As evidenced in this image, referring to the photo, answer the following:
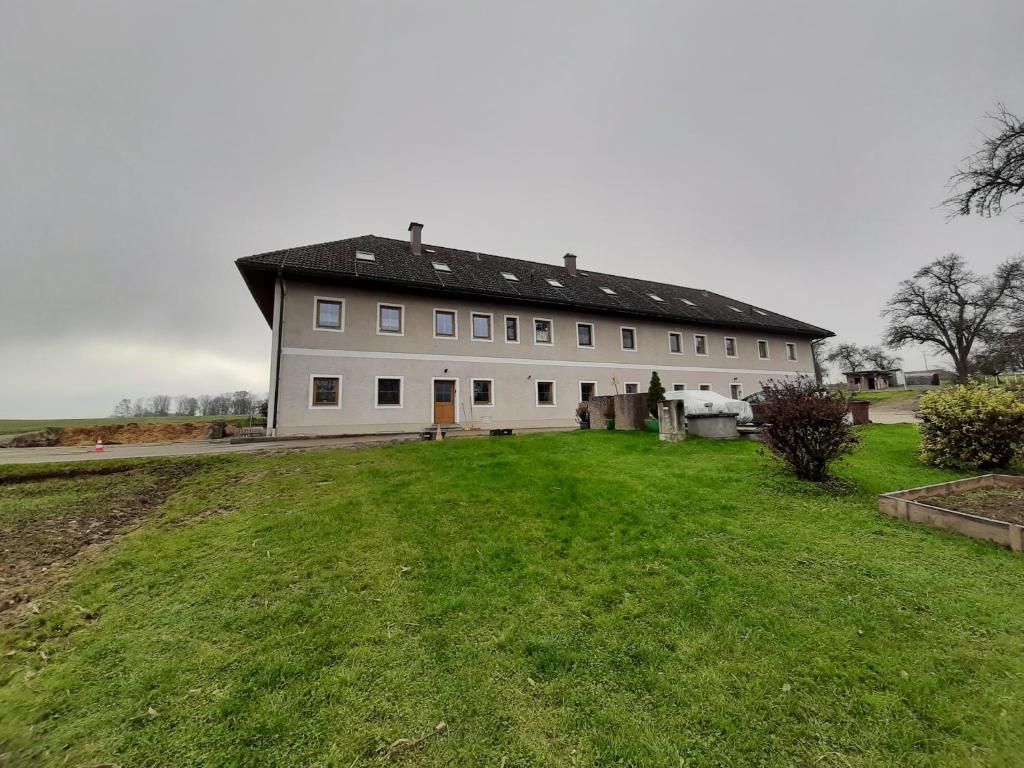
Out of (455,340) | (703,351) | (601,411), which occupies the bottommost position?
(601,411)

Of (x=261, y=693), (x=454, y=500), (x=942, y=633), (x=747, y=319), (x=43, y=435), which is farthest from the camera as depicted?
(x=747, y=319)

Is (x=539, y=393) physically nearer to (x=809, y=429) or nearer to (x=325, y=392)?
(x=325, y=392)

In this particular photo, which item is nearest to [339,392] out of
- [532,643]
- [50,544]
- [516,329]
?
[516,329]

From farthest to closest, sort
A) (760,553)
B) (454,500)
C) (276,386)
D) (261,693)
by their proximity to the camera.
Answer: (276,386) → (454,500) → (760,553) → (261,693)

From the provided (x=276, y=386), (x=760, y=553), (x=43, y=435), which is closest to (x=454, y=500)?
(x=760, y=553)

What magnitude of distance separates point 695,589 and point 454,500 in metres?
3.28

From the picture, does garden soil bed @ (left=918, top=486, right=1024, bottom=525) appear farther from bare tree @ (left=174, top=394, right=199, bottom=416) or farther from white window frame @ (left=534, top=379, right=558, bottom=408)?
bare tree @ (left=174, top=394, right=199, bottom=416)

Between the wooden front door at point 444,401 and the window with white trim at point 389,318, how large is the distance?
288cm

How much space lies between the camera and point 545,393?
64.1 feet

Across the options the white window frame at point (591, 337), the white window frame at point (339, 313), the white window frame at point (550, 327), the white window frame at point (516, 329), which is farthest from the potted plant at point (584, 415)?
the white window frame at point (339, 313)

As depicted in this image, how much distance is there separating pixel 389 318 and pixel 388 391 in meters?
3.18

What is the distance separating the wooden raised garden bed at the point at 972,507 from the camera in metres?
4.06

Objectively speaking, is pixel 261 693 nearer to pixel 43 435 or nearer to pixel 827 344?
pixel 43 435

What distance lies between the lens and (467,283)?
1850 cm
